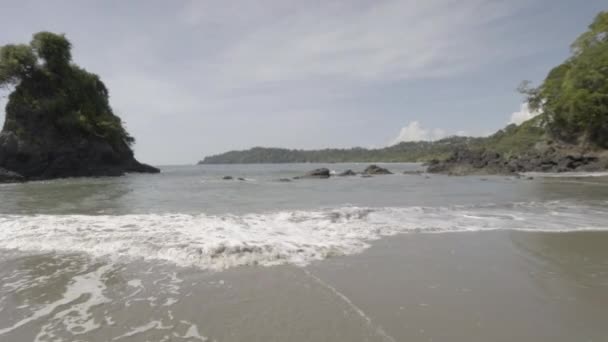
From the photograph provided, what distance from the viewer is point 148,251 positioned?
19.0 feet

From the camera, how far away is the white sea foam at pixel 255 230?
5.55 meters

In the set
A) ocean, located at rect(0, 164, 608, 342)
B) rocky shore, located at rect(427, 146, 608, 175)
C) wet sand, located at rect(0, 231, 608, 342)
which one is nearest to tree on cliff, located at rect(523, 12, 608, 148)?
rocky shore, located at rect(427, 146, 608, 175)

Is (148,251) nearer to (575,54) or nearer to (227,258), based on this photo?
(227,258)

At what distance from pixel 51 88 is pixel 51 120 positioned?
503 cm

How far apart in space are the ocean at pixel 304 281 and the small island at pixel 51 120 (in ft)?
116

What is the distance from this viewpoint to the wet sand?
9.79 feet

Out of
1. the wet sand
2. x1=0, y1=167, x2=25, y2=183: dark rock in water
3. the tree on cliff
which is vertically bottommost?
the wet sand

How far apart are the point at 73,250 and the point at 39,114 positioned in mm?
42503

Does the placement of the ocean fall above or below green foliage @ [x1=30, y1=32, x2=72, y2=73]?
below

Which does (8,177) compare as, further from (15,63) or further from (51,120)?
(15,63)

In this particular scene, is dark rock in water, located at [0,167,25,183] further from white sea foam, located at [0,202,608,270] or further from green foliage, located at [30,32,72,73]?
white sea foam, located at [0,202,608,270]

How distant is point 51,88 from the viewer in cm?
4072

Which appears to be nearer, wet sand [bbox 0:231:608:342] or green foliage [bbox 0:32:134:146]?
A: wet sand [bbox 0:231:608:342]

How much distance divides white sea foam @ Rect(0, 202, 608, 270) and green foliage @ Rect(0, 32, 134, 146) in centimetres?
3765
